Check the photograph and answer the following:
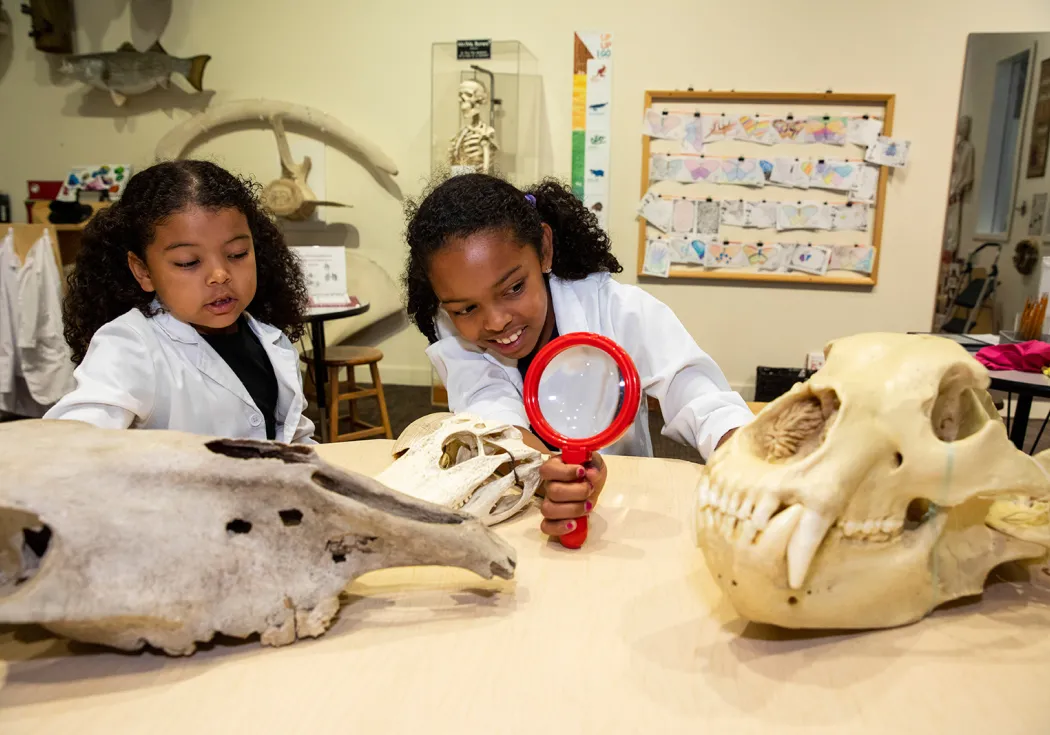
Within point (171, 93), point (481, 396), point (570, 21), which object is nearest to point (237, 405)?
point (481, 396)

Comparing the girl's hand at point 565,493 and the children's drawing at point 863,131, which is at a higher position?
the children's drawing at point 863,131

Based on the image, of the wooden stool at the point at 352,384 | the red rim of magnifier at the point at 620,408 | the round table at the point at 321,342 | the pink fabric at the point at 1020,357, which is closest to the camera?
the red rim of magnifier at the point at 620,408

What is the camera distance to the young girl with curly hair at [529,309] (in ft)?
4.65

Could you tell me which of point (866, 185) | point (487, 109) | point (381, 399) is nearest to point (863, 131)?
point (866, 185)

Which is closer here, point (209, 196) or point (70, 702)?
point (70, 702)

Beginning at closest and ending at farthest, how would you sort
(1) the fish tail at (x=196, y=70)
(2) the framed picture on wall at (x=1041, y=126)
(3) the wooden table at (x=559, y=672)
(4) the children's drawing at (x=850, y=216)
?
(3) the wooden table at (x=559, y=672)
(2) the framed picture on wall at (x=1041, y=126)
(4) the children's drawing at (x=850, y=216)
(1) the fish tail at (x=196, y=70)

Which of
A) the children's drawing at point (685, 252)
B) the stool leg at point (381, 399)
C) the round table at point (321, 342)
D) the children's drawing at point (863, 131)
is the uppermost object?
the children's drawing at point (863, 131)

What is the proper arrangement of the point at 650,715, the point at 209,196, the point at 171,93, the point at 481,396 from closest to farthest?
the point at 650,715 → the point at 209,196 → the point at 481,396 → the point at 171,93

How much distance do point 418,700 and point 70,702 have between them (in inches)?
14.1

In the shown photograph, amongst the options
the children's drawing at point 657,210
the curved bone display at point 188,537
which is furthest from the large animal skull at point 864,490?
the children's drawing at point 657,210

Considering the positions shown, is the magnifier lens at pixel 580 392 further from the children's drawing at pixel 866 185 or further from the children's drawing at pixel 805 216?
the children's drawing at pixel 866 185

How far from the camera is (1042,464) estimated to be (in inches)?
34.6

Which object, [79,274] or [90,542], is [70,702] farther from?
[79,274]

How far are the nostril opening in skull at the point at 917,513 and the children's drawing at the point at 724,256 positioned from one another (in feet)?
12.0
